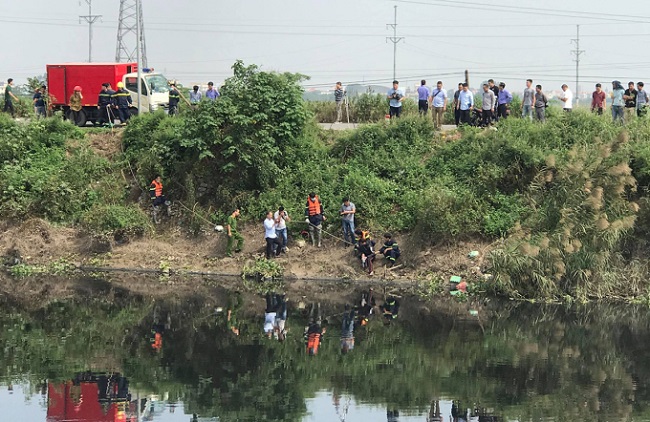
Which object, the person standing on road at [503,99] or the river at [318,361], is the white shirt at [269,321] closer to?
the river at [318,361]

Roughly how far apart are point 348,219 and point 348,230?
408mm

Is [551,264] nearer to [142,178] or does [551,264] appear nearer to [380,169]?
[380,169]

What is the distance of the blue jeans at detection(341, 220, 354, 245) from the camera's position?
3042 cm

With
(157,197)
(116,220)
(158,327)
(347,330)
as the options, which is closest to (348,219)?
(157,197)

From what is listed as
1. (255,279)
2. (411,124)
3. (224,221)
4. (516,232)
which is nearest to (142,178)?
(224,221)

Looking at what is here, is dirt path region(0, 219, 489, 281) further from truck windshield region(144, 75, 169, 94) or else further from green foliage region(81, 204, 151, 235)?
truck windshield region(144, 75, 169, 94)

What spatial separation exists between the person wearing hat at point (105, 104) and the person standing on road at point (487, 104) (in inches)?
548

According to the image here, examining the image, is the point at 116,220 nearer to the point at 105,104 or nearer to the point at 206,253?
the point at 206,253

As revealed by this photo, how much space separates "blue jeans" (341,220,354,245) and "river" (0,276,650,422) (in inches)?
126

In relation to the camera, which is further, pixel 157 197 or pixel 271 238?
pixel 157 197

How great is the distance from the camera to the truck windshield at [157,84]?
41.5 m

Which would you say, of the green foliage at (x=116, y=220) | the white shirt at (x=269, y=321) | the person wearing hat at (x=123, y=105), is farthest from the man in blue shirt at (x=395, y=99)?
the white shirt at (x=269, y=321)

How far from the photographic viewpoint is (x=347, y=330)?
23.9m

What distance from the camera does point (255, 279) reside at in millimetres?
30234
